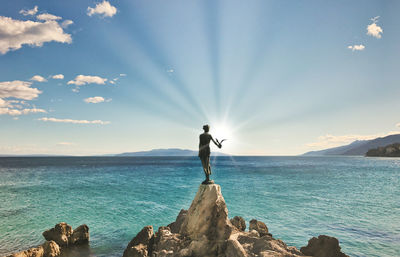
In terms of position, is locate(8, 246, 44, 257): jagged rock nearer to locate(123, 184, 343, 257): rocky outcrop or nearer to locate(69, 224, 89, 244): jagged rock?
locate(69, 224, 89, 244): jagged rock

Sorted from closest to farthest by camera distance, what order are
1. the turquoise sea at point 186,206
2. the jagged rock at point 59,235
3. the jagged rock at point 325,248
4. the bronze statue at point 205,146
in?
the bronze statue at point 205,146, the jagged rock at point 325,248, the jagged rock at point 59,235, the turquoise sea at point 186,206

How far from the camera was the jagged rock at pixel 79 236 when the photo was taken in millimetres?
15477

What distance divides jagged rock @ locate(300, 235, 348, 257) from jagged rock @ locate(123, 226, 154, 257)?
31.2 feet

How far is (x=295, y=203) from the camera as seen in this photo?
28.2 meters

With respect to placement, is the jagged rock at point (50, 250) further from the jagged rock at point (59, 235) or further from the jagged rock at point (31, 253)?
the jagged rock at point (59, 235)

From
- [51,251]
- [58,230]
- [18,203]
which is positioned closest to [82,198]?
Answer: [18,203]

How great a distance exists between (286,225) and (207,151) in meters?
14.5

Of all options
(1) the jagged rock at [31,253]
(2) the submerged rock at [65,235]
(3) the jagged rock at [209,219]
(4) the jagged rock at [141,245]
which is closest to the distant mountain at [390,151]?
(3) the jagged rock at [209,219]

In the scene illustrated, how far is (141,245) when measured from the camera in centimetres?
1243

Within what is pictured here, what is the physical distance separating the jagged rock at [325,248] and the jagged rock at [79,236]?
15353mm

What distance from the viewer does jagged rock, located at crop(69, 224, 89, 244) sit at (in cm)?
1548

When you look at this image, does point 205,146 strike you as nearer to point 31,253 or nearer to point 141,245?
point 141,245

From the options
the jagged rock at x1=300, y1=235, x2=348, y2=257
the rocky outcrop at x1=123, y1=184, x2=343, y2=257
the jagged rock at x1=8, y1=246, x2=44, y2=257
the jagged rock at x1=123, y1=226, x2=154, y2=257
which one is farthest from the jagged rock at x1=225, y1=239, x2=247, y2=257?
the jagged rock at x1=8, y1=246, x2=44, y2=257

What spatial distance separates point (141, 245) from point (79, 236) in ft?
21.4
